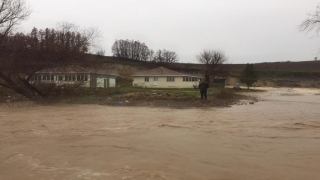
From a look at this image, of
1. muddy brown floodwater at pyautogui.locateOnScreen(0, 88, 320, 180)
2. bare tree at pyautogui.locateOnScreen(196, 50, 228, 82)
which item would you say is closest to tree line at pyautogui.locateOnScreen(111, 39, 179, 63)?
bare tree at pyautogui.locateOnScreen(196, 50, 228, 82)

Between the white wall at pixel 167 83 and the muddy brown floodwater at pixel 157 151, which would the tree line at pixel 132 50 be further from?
the muddy brown floodwater at pixel 157 151

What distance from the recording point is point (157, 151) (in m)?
7.70

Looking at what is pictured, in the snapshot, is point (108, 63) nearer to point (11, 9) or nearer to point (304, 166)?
point (11, 9)

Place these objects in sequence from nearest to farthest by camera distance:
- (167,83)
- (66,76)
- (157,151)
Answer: (157,151) < (66,76) < (167,83)

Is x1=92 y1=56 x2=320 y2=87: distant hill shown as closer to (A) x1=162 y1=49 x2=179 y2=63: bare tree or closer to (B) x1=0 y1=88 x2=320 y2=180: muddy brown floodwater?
(A) x1=162 y1=49 x2=179 y2=63: bare tree

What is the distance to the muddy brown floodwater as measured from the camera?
5875 mm

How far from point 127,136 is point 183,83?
150ft

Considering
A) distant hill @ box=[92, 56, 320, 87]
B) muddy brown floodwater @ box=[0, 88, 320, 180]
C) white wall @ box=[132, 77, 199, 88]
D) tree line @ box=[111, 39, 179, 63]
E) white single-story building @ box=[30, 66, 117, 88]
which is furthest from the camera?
tree line @ box=[111, 39, 179, 63]

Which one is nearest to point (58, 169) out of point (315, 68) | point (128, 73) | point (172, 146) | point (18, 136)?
point (172, 146)

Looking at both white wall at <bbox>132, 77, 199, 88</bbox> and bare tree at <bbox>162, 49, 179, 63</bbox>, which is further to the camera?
bare tree at <bbox>162, 49, 179, 63</bbox>

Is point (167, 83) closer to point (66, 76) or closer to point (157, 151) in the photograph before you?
point (66, 76)

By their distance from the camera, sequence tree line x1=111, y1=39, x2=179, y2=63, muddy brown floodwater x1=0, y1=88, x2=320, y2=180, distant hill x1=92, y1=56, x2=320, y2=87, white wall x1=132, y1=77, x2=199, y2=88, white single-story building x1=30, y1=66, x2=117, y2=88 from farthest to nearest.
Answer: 1. tree line x1=111, y1=39, x2=179, y2=63
2. distant hill x1=92, y1=56, x2=320, y2=87
3. white wall x1=132, y1=77, x2=199, y2=88
4. white single-story building x1=30, y1=66, x2=117, y2=88
5. muddy brown floodwater x1=0, y1=88, x2=320, y2=180

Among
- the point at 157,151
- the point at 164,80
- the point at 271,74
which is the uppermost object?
the point at 271,74

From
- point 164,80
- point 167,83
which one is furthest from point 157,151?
point 164,80
